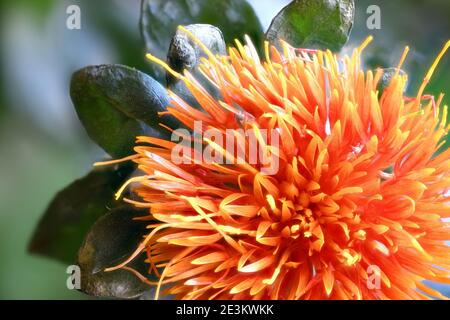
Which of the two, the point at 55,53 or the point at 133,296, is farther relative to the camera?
the point at 55,53

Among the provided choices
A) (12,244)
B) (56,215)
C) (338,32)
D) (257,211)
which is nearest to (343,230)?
(257,211)

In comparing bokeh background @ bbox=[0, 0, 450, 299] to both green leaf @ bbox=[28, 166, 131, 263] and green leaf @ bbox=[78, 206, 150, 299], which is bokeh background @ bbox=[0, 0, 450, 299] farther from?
green leaf @ bbox=[78, 206, 150, 299]

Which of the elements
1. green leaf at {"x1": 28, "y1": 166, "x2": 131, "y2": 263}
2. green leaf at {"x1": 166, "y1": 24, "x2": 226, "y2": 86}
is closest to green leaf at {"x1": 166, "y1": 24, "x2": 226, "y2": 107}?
green leaf at {"x1": 166, "y1": 24, "x2": 226, "y2": 86}

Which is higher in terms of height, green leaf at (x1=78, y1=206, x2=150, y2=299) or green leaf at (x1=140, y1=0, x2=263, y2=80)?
green leaf at (x1=140, y1=0, x2=263, y2=80)

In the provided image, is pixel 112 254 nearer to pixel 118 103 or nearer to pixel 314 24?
pixel 118 103
